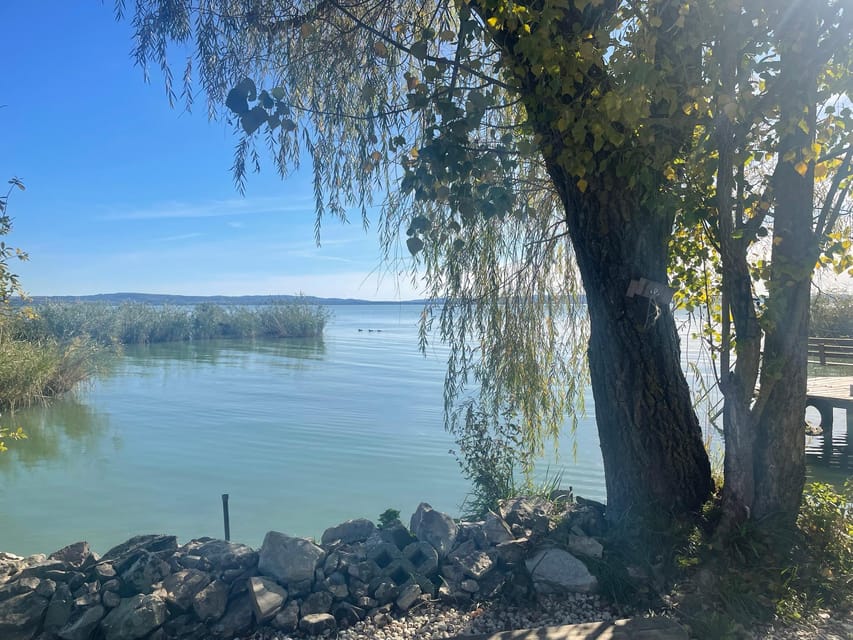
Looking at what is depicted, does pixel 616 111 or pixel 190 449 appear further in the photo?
pixel 190 449

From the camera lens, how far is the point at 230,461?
8102 mm

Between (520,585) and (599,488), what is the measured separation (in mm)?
4188

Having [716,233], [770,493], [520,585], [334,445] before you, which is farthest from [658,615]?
[334,445]

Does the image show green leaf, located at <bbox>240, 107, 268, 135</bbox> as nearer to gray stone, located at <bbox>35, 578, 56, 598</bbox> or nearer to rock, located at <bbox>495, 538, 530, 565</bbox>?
gray stone, located at <bbox>35, 578, 56, 598</bbox>

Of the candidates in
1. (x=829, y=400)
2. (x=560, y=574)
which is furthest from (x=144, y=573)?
(x=829, y=400)

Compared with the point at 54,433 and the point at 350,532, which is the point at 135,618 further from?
the point at 54,433

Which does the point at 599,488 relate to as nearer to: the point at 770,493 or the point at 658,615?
the point at 770,493

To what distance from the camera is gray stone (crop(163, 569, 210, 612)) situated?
2865mm

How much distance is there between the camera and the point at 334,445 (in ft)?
29.5

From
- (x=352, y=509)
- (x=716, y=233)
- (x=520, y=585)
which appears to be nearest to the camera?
(x=520, y=585)

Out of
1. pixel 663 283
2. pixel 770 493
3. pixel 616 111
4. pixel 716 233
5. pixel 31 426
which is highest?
pixel 616 111

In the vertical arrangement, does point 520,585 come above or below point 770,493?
below

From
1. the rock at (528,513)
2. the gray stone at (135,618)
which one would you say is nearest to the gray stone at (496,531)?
the rock at (528,513)

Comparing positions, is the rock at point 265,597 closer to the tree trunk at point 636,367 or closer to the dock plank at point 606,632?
the dock plank at point 606,632
